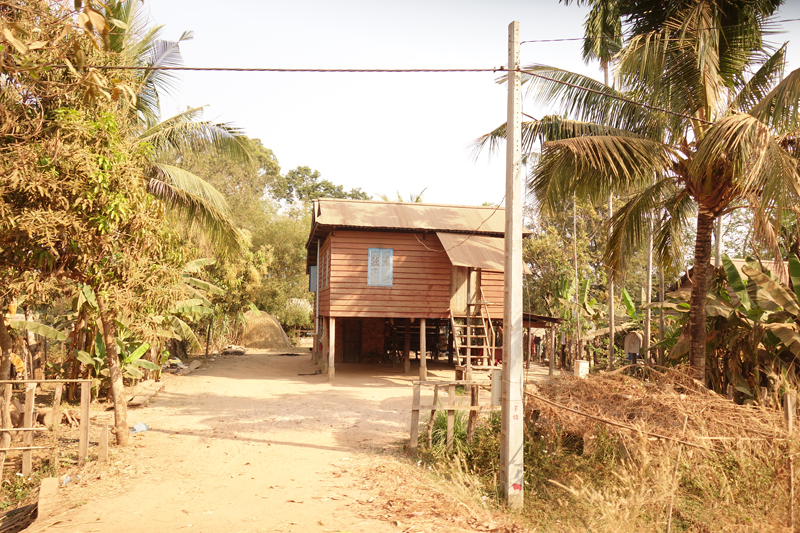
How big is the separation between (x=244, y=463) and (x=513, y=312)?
15.2 feet

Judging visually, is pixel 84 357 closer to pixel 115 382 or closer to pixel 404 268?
pixel 115 382

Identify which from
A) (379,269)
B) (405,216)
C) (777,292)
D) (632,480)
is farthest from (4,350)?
Answer: (777,292)

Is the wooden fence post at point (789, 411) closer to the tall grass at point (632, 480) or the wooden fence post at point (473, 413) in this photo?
the tall grass at point (632, 480)

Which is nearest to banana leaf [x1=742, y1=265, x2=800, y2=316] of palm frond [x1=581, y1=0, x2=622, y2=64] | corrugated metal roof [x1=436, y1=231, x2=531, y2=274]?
corrugated metal roof [x1=436, y1=231, x2=531, y2=274]

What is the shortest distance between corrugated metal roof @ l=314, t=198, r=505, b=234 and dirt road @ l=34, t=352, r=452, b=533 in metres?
4.93

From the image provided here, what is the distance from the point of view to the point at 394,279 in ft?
57.0

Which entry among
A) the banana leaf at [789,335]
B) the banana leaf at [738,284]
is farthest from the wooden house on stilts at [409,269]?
the banana leaf at [789,335]

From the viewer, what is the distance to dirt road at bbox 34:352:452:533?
621cm

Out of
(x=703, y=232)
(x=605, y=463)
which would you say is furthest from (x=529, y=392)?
(x=703, y=232)

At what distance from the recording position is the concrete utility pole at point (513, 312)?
23.5ft

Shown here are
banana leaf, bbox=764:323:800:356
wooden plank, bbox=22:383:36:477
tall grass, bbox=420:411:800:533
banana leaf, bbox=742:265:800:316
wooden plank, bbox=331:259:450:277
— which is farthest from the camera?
wooden plank, bbox=331:259:450:277

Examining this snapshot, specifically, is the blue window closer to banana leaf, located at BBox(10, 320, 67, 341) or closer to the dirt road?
the dirt road

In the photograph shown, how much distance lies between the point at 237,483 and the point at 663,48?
9.66 metres

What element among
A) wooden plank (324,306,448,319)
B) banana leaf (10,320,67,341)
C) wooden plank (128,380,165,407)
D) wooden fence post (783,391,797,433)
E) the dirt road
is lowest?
the dirt road
